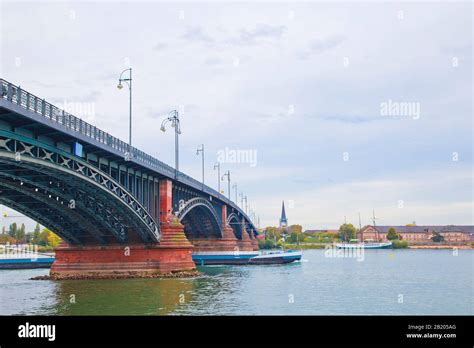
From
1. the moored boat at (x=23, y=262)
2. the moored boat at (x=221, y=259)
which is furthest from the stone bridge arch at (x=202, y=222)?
the moored boat at (x=23, y=262)

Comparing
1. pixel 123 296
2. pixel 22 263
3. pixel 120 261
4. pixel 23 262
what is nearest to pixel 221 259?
pixel 23 262

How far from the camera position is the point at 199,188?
89.7 metres

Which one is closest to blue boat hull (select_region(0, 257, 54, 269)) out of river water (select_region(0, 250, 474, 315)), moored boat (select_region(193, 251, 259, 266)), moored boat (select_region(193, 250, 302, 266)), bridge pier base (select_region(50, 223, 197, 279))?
moored boat (select_region(193, 251, 259, 266))

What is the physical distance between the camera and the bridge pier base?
62.5m

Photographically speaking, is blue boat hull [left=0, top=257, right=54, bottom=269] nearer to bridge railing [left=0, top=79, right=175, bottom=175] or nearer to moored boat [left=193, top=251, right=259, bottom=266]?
moored boat [left=193, top=251, right=259, bottom=266]

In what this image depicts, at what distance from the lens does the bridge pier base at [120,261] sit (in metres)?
62.5

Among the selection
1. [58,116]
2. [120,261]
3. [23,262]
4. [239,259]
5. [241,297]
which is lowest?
[239,259]

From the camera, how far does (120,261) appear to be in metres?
62.9

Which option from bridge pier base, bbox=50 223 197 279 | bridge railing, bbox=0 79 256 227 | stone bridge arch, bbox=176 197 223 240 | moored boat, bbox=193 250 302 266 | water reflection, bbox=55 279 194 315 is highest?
bridge railing, bbox=0 79 256 227

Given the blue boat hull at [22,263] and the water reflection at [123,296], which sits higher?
the water reflection at [123,296]

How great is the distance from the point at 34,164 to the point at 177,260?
98.5 feet

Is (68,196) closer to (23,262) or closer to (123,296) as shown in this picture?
(123,296)

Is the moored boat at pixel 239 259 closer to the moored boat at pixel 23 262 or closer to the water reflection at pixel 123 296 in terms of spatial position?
the moored boat at pixel 23 262
